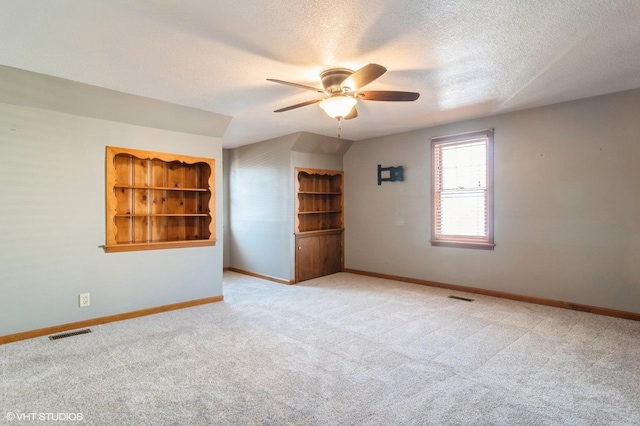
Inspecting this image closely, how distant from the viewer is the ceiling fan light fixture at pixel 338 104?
2938 mm

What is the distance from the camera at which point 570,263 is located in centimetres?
404

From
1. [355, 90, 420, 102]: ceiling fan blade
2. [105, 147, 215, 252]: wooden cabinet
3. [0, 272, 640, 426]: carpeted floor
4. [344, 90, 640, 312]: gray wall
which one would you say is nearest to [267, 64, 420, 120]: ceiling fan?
[355, 90, 420, 102]: ceiling fan blade

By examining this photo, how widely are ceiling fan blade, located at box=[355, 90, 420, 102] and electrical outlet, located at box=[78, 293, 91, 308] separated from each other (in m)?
3.36

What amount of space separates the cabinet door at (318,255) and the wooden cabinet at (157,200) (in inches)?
63.9

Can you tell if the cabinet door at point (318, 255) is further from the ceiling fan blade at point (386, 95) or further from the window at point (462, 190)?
the ceiling fan blade at point (386, 95)

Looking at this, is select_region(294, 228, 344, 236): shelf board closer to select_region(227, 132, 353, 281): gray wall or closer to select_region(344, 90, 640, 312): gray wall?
select_region(227, 132, 353, 281): gray wall

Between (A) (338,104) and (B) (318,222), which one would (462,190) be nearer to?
(B) (318,222)

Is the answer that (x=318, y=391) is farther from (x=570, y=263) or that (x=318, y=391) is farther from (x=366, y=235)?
(x=366, y=235)

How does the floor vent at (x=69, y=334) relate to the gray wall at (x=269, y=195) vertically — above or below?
below

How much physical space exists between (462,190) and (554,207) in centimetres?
113

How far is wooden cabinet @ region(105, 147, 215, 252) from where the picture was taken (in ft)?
12.8

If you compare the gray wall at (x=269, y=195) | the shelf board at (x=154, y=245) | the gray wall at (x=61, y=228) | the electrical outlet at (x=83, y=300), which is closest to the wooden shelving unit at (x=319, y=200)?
the gray wall at (x=269, y=195)

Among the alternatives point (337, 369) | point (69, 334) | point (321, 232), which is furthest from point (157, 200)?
point (337, 369)

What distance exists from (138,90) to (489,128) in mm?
4187
